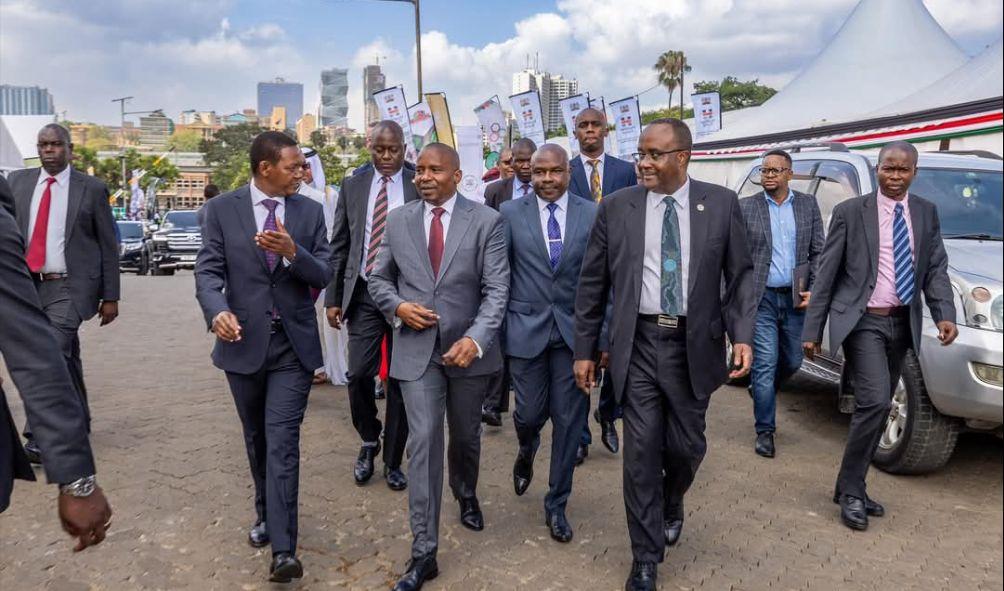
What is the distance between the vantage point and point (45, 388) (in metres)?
2.23

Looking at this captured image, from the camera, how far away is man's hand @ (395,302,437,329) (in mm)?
4055

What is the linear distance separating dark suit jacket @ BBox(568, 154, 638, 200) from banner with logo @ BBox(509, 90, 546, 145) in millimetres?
11226

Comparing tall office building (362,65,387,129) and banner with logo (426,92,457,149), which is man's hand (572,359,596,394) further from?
banner with logo (426,92,457,149)

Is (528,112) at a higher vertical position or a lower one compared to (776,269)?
higher

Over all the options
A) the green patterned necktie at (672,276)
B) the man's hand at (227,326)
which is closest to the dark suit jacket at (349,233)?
the man's hand at (227,326)

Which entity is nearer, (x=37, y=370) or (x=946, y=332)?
(x=37, y=370)

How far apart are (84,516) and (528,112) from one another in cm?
1570

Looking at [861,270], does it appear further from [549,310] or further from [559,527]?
[559,527]

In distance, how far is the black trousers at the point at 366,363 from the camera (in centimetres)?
541

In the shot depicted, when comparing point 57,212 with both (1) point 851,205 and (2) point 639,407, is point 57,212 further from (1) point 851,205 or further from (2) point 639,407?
(1) point 851,205

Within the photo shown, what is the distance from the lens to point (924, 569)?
4.27 meters

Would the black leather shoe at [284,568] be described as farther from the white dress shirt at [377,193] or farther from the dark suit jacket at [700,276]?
the white dress shirt at [377,193]

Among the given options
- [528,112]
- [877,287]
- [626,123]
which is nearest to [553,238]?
[877,287]

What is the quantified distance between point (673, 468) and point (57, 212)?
4.23 m
